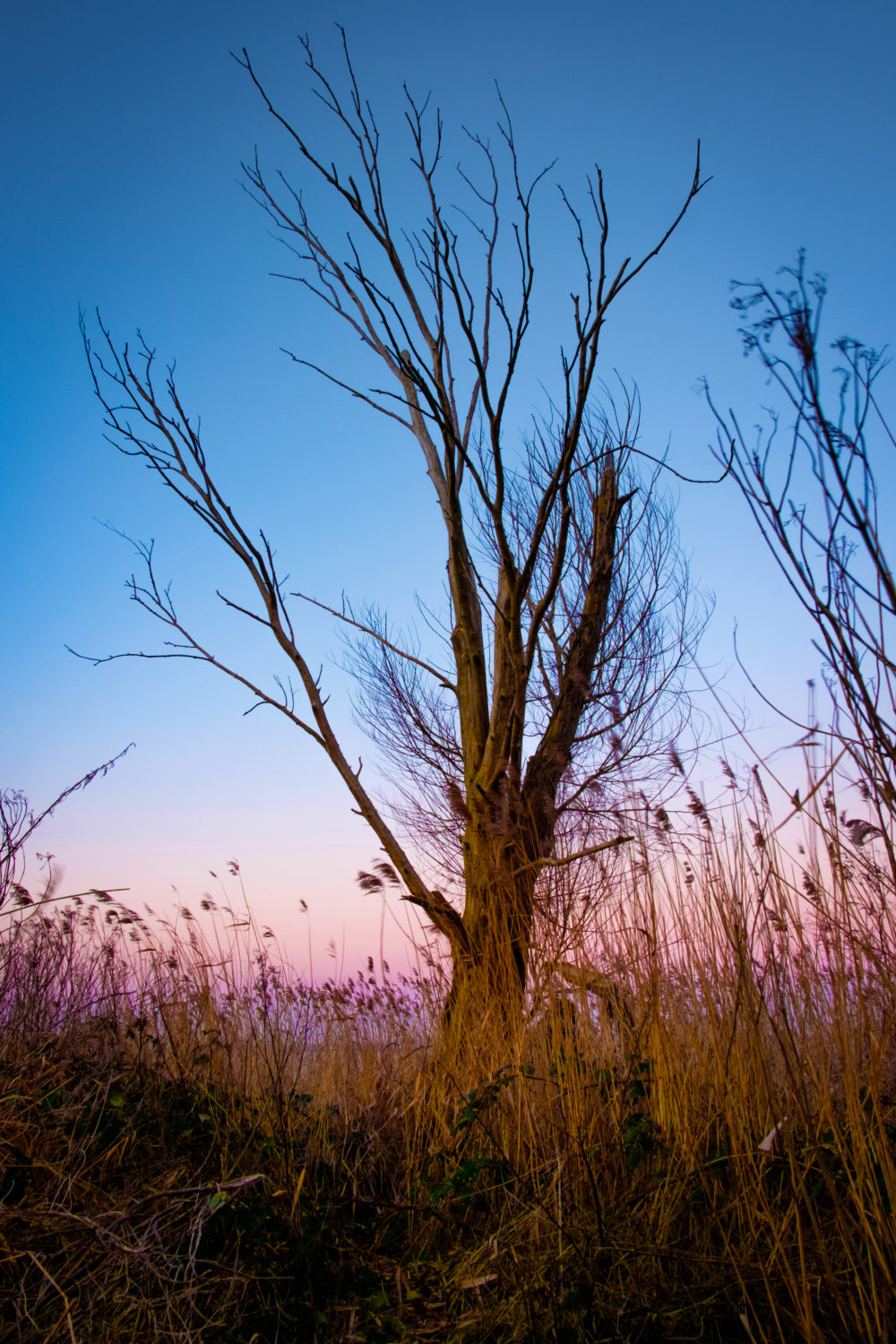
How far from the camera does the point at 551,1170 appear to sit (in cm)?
Result: 239

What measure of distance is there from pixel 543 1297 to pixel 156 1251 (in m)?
0.91

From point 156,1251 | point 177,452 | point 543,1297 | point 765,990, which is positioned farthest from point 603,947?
point 177,452

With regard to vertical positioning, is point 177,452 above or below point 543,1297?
above

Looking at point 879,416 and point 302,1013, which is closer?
point 879,416

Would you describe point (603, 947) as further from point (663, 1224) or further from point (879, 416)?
point (879, 416)

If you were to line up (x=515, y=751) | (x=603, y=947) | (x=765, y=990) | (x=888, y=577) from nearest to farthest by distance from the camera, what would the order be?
1. (x=888, y=577)
2. (x=765, y=990)
3. (x=603, y=947)
4. (x=515, y=751)

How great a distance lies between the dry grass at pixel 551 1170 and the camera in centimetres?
167

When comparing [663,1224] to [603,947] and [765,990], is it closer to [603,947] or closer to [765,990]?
[765,990]

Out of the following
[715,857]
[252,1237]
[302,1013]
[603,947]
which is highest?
[715,857]

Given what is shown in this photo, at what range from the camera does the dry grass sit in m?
1.67

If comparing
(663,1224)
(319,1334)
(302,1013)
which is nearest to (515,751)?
(302,1013)

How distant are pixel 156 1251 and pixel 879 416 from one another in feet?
7.90

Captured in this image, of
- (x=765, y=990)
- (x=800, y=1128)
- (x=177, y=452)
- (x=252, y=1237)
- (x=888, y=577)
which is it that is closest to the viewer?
(x=888, y=577)

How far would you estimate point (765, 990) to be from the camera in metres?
2.11
